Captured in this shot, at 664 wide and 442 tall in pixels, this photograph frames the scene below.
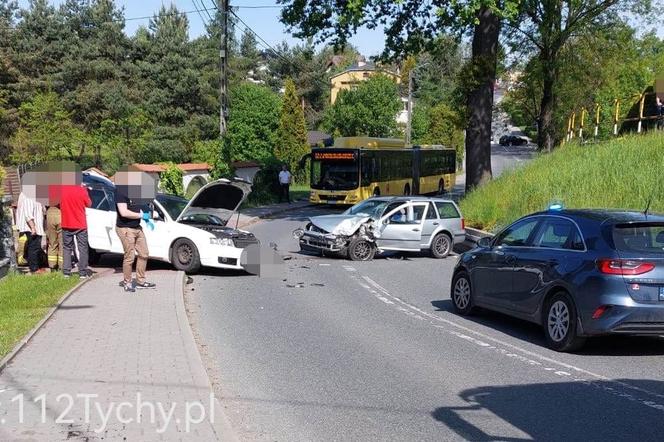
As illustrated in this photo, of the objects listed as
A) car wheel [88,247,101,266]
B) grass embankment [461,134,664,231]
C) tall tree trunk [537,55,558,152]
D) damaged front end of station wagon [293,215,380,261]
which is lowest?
car wheel [88,247,101,266]

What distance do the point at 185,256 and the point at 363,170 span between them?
21821 mm

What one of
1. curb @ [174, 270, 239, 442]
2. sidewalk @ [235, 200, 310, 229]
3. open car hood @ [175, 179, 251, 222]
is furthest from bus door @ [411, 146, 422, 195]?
curb @ [174, 270, 239, 442]

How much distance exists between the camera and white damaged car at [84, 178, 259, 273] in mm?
14367

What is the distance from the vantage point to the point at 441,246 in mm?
19391

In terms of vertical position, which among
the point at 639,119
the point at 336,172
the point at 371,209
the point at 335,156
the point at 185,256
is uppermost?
the point at 639,119

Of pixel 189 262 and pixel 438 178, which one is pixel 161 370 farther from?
pixel 438 178

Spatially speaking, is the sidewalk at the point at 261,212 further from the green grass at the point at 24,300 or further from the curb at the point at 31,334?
the curb at the point at 31,334

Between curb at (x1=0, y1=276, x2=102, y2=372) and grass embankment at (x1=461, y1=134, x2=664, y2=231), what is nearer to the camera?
curb at (x1=0, y1=276, x2=102, y2=372)

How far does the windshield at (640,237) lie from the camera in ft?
26.7

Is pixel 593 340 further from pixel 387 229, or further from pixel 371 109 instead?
pixel 371 109

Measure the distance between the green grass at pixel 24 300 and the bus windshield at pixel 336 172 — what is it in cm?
2371

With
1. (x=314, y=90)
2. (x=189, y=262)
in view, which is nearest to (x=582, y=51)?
(x=189, y=262)

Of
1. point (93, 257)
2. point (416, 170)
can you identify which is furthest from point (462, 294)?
point (416, 170)

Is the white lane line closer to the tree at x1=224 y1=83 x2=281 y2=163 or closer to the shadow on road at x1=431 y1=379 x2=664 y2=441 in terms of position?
the shadow on road at x1=431 y1=379 x2=664 y2=441
